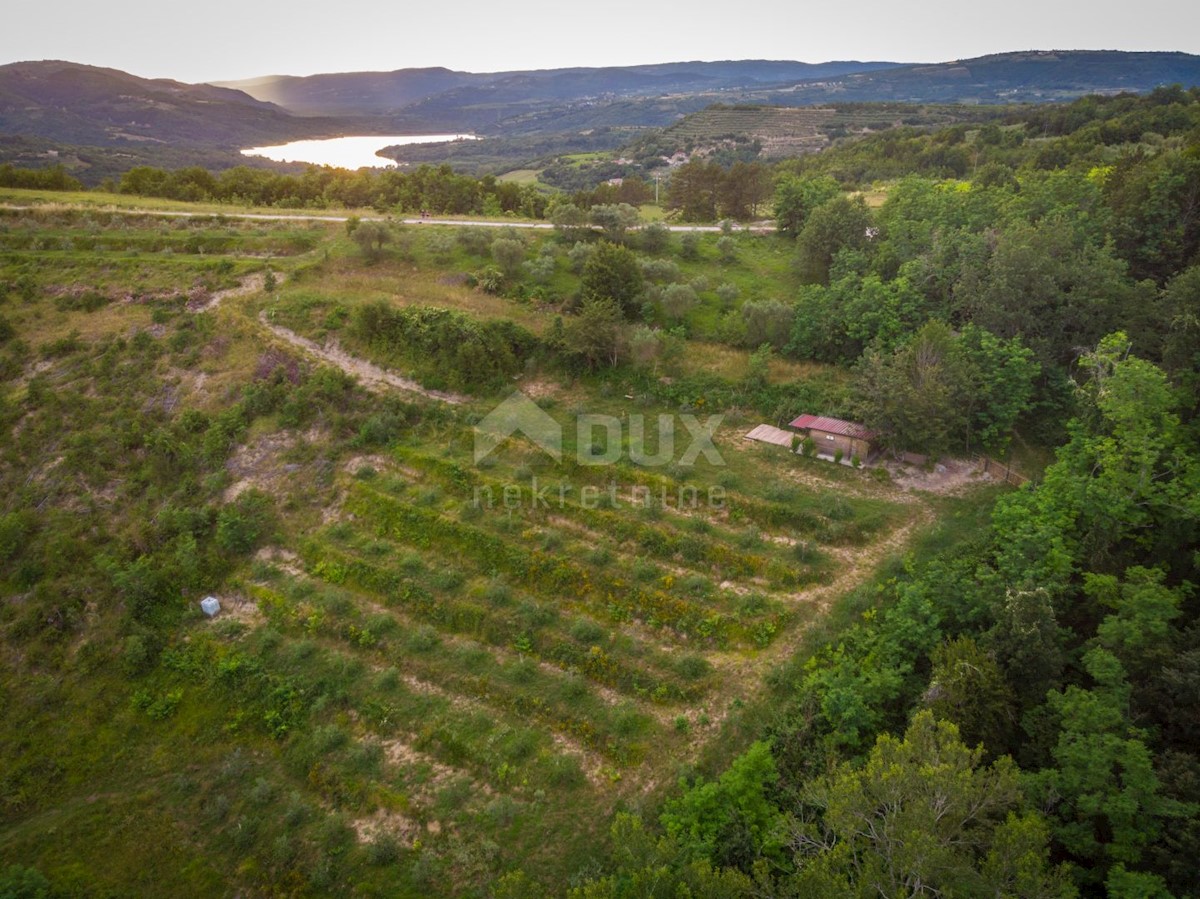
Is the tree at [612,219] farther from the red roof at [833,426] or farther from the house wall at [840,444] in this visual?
the house wall at [840,444]

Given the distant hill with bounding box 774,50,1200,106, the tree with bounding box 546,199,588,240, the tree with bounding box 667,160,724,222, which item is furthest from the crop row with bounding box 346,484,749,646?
the distant hill with bounding box 774,50,1200,106

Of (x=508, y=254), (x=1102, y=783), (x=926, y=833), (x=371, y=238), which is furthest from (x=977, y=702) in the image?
(x=371, y=238)

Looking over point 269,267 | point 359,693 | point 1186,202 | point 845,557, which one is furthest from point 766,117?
point 359,693

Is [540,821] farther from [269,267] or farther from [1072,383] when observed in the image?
[269,267]

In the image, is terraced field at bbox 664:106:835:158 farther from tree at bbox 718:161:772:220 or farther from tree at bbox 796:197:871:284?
tree at bbox 796:197:871:284

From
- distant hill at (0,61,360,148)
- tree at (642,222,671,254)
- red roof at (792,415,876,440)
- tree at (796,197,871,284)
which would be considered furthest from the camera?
distant hill at (0,61,360,148)

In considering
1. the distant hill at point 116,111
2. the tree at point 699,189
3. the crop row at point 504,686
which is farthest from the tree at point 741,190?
the distant hill at point 116,111
